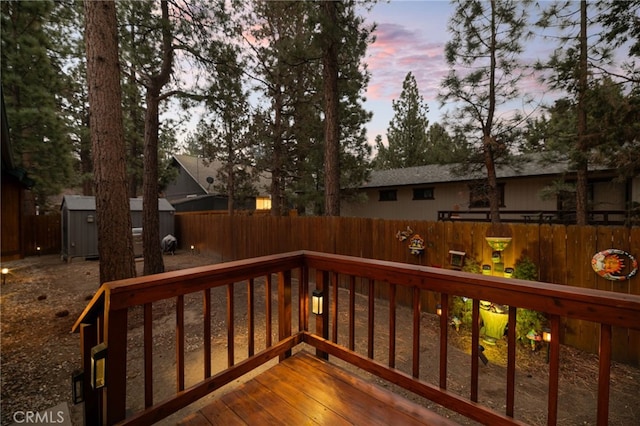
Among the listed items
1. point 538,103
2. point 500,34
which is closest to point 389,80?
point 500,34

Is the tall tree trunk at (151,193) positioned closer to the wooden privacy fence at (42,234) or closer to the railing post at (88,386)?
the railing post at (88,386)

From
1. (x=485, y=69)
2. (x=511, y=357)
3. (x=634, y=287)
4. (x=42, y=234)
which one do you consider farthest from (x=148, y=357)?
(x=42, y=234)

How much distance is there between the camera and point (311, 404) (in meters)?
1.82

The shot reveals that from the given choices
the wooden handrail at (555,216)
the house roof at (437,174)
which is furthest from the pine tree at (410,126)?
the wooden handrail at (555,216)

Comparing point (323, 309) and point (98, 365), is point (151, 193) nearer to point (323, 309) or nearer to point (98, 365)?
point (323, 309)

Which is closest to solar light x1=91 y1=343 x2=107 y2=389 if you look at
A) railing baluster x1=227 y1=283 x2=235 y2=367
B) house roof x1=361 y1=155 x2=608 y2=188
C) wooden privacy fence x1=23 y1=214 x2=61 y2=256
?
railing baluster x1=227 y1=283 x2=235 y2=367

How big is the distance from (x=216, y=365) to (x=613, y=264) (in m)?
4.65

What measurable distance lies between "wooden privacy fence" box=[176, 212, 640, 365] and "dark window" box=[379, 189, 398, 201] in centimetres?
819

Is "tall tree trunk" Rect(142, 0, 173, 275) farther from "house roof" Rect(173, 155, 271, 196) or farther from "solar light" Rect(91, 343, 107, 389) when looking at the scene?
"house roof" Rect(173, 155, 271, 196)

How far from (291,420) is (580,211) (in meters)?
8.37

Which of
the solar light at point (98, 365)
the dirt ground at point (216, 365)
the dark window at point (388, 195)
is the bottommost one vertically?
the dirt ground at point (216, 365)

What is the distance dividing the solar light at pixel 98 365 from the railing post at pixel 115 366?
0.11 ft

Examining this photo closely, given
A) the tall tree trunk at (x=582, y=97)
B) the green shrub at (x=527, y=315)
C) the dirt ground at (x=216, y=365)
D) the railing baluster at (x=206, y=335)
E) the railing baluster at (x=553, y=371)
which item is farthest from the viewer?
the tall tree trunk at (x=582, y=97)

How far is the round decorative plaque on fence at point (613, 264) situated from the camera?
→ 312 centimetres
